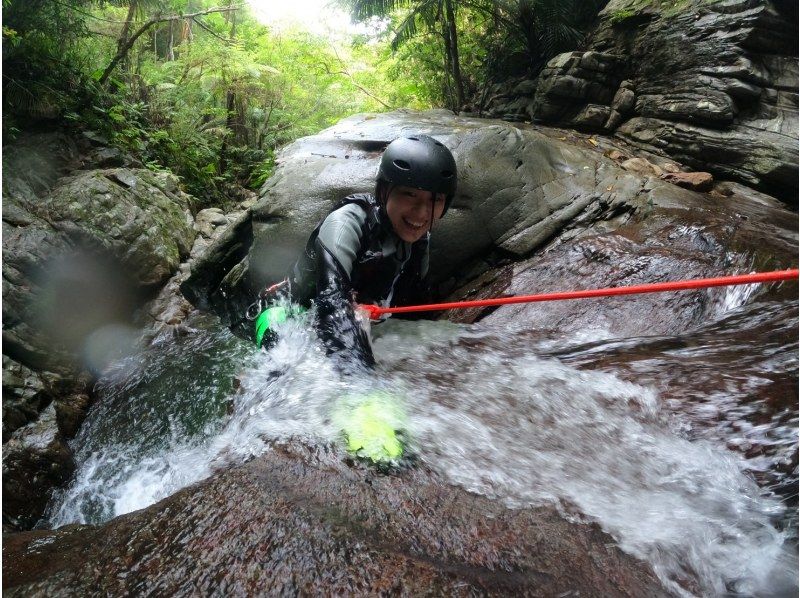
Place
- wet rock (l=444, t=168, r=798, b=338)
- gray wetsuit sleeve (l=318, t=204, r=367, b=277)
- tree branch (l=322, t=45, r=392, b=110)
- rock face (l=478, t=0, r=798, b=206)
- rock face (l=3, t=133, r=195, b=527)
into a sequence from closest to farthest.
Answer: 1. gray wetsuit sleeve (l=318, t=204, r=367, b=277)
2. wet rock (l=444, t=168, r=798, b=338)
3. rock face (l=3, t=133, r=195, b=527)
4. rock face (l=478, t=0, r=798, b=206)
5. tree branch (l=322, t=45, r=392, b=110)

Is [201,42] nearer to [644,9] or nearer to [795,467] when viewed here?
[644,9]

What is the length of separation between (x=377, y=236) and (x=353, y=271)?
1.17ft

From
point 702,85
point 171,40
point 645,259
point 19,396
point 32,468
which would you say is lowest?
point 32,468

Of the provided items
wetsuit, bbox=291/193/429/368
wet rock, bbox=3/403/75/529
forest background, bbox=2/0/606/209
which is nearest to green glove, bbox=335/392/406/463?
wetsuit, bbox=291/193/429/368

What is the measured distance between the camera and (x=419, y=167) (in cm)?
298

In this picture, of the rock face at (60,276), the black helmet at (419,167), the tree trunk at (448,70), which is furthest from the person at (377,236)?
the tree trunk at (448,70)

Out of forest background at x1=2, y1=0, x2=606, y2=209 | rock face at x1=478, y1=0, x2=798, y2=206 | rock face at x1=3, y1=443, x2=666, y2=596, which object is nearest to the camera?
rock face at x1=3, y1=443, x2=666, y2=596

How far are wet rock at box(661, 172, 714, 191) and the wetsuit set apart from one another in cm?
377

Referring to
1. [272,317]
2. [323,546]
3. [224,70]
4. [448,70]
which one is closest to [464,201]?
[272,317]

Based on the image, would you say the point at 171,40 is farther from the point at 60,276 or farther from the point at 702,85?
the point at 702,85

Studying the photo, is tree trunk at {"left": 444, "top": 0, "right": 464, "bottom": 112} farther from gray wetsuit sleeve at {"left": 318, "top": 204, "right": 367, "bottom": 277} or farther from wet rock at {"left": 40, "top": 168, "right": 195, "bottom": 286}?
gray wetsuit sleeve at {"left": 318, "top": 204, "right": 367, "bottom": 277}

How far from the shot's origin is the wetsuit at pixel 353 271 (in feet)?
8.15

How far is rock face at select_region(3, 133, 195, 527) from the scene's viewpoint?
12.2 ft

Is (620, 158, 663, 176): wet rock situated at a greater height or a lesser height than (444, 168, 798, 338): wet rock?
greater
